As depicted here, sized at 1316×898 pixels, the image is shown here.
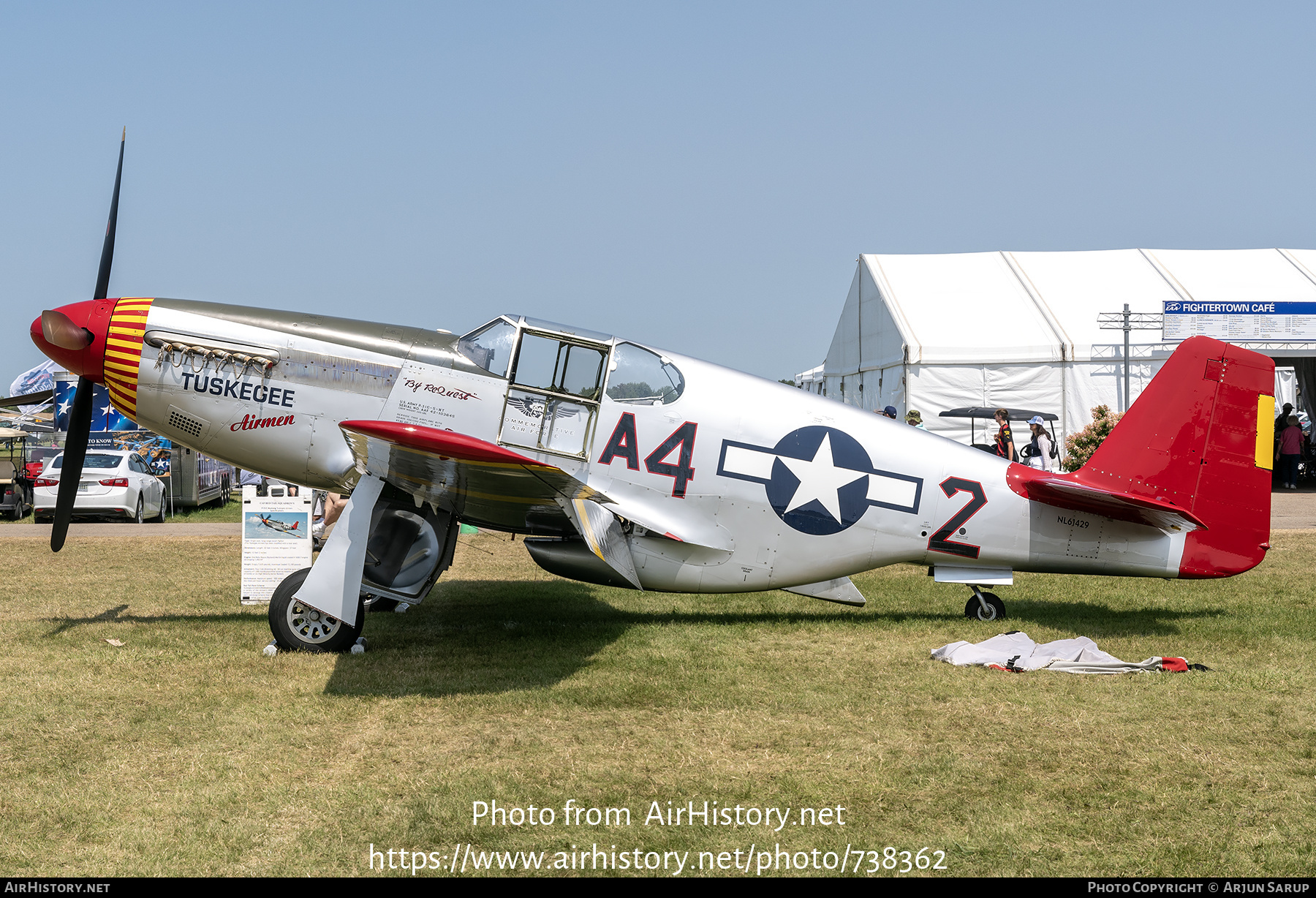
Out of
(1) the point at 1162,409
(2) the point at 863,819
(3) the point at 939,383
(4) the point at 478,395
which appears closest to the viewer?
(2) the point at 863,819

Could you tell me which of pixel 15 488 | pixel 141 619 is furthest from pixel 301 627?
pixel 15 488

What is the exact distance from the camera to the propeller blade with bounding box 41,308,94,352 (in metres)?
7.41

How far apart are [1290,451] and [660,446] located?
21.5 m

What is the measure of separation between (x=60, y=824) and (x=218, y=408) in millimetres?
3943

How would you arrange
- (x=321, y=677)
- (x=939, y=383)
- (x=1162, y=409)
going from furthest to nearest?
1. (x=939, y=383)
2. (x=1162, y=409)
3. (x=321, y=677)

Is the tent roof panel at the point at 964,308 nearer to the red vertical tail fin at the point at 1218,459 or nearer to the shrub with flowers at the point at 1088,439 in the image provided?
the shrub with flowers at the point at 1088,439

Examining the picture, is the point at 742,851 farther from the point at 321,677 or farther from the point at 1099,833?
the point at 321,677

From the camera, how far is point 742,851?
3.93m

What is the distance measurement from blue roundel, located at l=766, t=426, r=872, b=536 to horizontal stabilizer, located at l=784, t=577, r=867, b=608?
0.78 metres

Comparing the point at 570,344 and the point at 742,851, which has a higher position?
the point at 570,344

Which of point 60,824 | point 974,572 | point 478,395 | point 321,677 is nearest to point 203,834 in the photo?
point 60,824

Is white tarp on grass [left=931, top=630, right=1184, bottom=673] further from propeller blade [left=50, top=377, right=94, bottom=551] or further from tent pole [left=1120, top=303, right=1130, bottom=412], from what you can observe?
tent pole [left=1120, top=303, right=1130, bottom=412]

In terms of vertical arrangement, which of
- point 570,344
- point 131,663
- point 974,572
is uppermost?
point 570,344

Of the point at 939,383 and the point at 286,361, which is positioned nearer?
the point at 286,361
